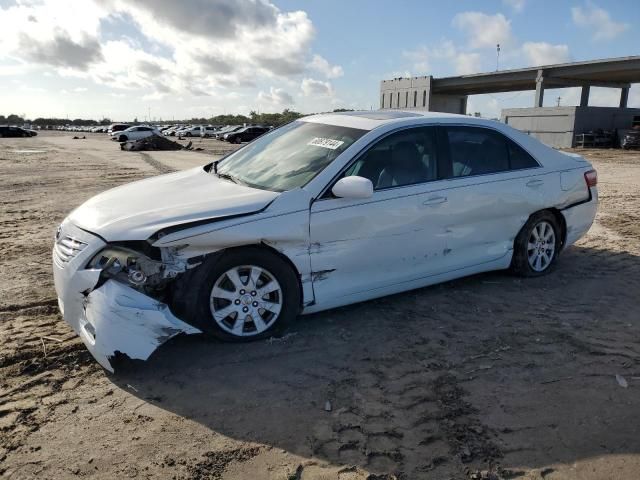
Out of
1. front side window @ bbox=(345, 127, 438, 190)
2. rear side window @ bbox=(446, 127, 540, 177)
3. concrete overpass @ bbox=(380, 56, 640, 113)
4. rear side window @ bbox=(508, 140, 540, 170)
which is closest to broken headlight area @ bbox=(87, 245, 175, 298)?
front side window @ bbox=(345, 127, 438, 190)

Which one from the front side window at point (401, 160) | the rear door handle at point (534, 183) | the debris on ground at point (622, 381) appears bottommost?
the debris on ground at point (622, 381)

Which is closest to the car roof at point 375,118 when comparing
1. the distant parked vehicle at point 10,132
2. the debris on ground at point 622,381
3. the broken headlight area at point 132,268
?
Answer: the broken headlight area at point 132,268

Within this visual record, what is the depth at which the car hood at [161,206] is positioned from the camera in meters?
3.56

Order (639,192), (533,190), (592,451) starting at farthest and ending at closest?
(639,192) → (533,190) → (592,451)

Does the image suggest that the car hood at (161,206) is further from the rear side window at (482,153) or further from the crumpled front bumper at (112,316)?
the rear side window at (482,153)

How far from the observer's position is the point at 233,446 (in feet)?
9.16

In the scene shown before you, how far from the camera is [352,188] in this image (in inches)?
155

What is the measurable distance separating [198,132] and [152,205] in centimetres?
6865

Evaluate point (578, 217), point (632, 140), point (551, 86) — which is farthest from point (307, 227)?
point (551, 86)

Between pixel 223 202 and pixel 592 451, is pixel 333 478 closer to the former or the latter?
pixel 592 451

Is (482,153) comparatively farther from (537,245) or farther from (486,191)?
(537,245)

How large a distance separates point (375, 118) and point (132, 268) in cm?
249

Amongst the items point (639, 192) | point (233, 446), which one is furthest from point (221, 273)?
point (639, 192)

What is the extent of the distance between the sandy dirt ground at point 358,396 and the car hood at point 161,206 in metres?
0.93
